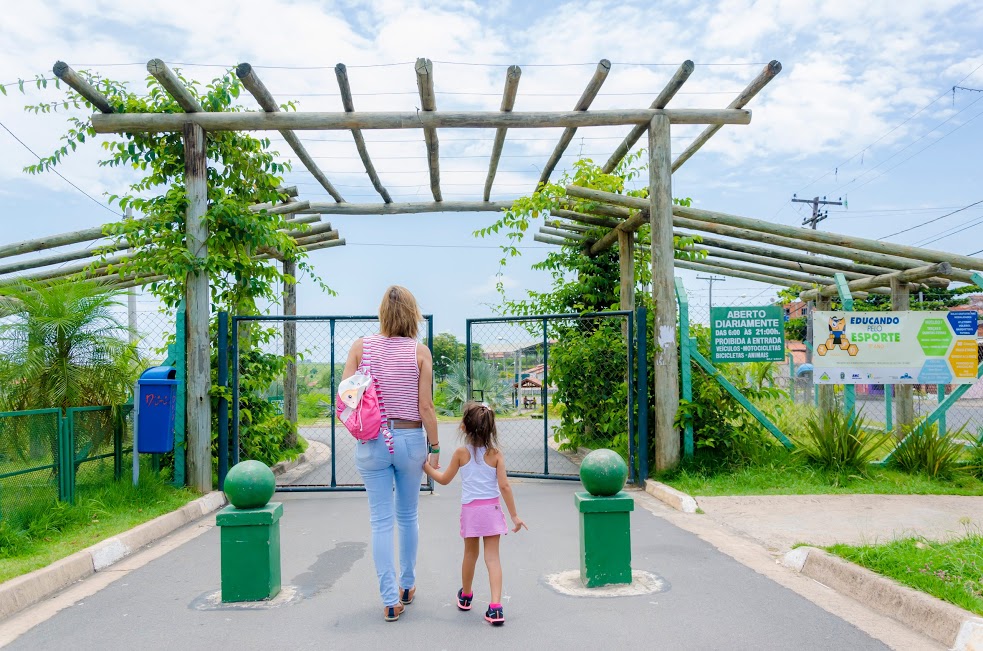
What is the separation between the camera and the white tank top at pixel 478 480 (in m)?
4.71

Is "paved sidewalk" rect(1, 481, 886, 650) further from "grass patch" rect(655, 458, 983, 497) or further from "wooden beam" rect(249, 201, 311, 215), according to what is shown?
"wooden beam" rect(249, 201, 311, 215)

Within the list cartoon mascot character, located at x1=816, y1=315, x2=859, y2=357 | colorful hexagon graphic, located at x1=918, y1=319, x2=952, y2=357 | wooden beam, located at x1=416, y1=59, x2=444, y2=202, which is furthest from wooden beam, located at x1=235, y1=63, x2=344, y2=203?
colorful hexagon graphic, located at x1=918, y1=319, x2=952, y2=357

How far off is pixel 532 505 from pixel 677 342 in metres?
2.95

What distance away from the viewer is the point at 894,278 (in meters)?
12.4

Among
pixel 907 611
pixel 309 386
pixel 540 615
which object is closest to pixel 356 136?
pixel 309 386

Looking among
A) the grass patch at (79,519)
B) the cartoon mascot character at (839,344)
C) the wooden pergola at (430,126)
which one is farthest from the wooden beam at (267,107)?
the cartoon mascot character at (839,344)

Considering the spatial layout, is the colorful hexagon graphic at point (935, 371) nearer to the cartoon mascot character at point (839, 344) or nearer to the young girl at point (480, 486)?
the cartoon mascot character at point (839, 344)

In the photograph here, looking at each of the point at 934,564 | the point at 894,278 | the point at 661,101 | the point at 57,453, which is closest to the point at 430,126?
the point at 661,101

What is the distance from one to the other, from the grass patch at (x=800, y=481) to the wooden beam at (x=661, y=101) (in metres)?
4.43

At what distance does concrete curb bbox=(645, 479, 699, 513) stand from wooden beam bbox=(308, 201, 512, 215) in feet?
18.7

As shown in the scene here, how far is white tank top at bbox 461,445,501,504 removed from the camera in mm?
4715

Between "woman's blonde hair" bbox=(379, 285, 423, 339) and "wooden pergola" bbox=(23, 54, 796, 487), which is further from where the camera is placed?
"wooden pergola" bbox=(23, 54, 796, 487)

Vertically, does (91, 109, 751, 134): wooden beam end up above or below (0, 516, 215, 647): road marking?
above

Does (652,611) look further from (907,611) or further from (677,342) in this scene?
(677,342)
